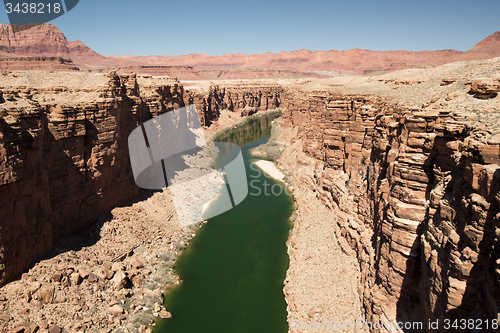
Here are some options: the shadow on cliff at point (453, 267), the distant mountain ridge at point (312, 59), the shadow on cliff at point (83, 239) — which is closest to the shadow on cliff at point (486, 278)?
the shadow on cliff at point (453, 267)

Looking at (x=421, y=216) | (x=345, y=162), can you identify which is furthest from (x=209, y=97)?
(x=421, y=216)

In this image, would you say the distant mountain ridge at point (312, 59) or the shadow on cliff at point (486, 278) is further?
the distant mountain ridge at point (312, 59)

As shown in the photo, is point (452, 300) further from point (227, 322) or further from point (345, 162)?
point (345, 162)

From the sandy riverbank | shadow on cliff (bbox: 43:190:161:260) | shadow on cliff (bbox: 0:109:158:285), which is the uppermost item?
shadow on cliff (bbox: 0:109:158:285)

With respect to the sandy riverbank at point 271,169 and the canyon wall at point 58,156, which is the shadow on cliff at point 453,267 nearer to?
the canyon wall at point 58,156

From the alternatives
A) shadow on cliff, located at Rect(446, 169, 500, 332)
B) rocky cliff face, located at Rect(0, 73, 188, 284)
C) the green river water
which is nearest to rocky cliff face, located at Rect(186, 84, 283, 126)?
the green river water

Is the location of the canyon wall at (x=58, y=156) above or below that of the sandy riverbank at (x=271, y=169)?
above

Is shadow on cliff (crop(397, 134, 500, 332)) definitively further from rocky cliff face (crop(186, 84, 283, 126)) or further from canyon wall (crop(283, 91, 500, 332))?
rocky cliff face (crop(186, 84, 283, 126))
